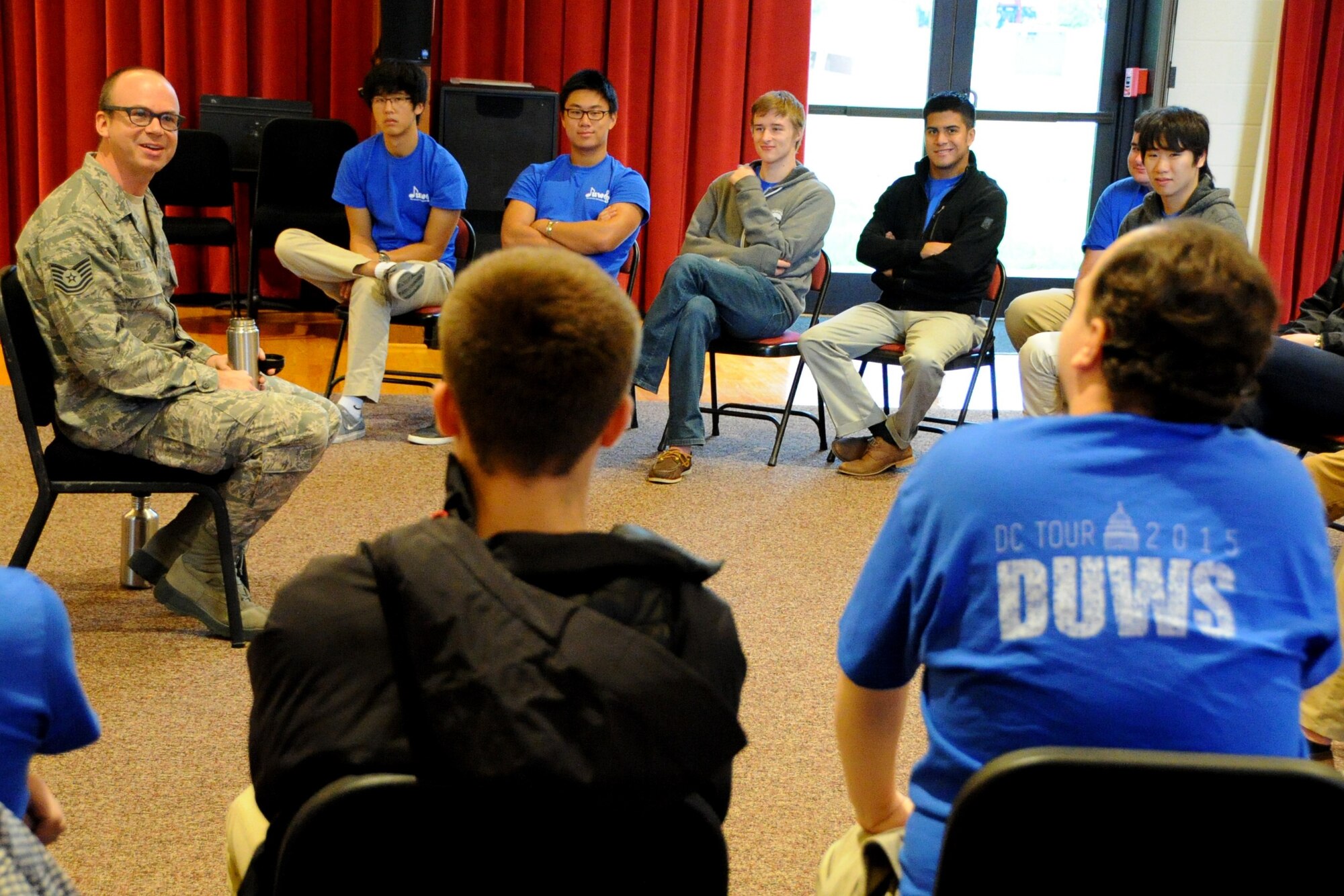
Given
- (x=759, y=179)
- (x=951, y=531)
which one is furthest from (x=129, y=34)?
(x=951, y=531)

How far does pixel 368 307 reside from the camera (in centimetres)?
459

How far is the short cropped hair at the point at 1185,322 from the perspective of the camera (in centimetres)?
103

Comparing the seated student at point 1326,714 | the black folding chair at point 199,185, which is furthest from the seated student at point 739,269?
the black folding chair at point 199,185

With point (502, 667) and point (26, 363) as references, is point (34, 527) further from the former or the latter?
point (502, 667)

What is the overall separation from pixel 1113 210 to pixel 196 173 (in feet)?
13.1

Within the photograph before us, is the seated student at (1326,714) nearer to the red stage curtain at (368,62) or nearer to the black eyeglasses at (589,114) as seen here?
the black eyeglasses at (589,114)

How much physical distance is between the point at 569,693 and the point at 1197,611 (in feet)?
1.59

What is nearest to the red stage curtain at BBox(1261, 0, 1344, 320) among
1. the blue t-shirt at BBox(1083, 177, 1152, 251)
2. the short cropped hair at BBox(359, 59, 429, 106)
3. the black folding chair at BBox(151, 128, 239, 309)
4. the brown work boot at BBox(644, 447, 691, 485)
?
the blue t-shirt at BBox(1083, 177, 1152, 251)

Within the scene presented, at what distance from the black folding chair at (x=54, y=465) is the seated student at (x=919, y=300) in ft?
7.50

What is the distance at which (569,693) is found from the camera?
85cm

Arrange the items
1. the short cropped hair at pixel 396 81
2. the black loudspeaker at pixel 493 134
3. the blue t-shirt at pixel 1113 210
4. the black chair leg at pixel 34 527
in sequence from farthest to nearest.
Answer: the black loudspeaker at pixel 493 134, the short cropped hair at pixel 396 81, the blue t-shirt at pixel 1113 210, the black chair leg at pixel 34 527

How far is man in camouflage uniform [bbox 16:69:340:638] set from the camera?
2.43 m

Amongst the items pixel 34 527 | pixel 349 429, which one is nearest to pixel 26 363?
pixel 34 527

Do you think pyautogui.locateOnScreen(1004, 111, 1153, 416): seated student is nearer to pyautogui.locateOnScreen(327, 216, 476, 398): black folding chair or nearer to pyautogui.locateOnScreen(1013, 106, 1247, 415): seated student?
pyautogui.locateOnScreen(1013, 106, 1247, 415): seated student
